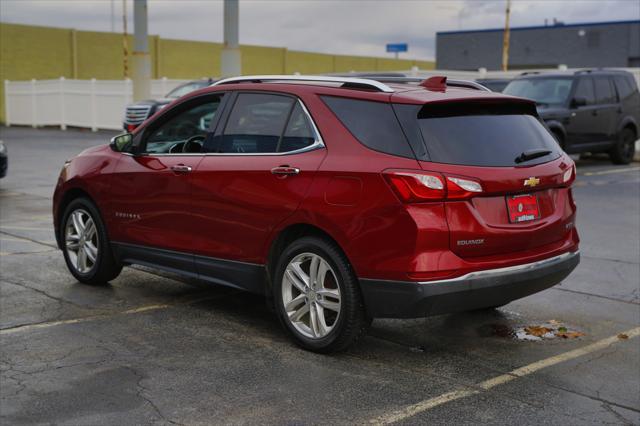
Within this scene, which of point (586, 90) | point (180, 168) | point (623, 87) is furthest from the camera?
point (623, 87)

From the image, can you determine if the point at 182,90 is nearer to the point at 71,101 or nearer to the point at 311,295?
the point at 71,101

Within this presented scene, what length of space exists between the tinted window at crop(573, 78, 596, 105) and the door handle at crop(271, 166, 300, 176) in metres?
14.6

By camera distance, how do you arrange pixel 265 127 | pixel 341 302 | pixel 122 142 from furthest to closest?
pixel 122 142, pixel 265 127, pixel 341 302

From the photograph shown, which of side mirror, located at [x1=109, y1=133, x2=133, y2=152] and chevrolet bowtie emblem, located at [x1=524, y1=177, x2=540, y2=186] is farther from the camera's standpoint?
side mirror, located at [x1=109, y1=133, x2=133, y2=152]

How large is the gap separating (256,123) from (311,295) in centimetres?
137

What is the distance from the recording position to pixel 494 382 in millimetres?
5238

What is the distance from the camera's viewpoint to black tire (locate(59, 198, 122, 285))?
753cm

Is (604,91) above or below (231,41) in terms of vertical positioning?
below

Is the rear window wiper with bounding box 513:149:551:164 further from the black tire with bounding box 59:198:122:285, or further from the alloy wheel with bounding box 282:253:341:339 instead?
the black tire with bounding box 59:198:122:285

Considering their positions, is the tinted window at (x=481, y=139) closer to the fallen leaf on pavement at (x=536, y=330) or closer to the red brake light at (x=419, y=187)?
the red brake light at (x=419, y=187)

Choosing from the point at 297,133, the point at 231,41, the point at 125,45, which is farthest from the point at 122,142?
the point at 125,45

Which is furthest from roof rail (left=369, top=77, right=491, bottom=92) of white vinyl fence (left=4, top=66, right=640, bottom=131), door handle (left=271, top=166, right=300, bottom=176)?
white vinyl fence (left=4, top=66, right=640, bottom=131)

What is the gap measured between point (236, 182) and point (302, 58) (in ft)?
194

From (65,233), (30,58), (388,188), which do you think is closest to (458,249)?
(388,188)
